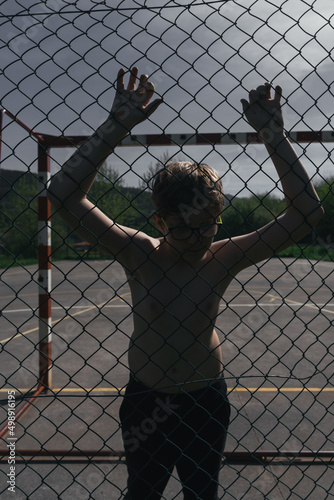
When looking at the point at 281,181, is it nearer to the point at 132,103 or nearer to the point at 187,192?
the point at 187,192

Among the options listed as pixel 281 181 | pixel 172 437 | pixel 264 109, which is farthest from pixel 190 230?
pixel 172 437

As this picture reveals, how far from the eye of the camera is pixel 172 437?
5.12 ft

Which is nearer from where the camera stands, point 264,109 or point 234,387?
point 264,109

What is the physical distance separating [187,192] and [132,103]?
0.35m

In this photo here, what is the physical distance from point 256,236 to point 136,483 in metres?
1.05

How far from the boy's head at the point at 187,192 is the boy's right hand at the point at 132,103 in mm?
227

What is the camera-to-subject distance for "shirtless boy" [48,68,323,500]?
1.47 meters

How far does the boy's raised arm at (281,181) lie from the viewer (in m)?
1.47

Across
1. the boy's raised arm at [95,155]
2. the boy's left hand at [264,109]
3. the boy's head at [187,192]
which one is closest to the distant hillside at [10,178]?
the boy's raised arm at [95,155]

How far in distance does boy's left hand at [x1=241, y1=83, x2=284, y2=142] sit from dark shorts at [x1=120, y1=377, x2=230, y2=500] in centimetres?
100

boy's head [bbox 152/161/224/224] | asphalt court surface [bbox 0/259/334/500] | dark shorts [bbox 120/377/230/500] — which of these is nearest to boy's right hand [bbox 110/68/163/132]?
boy's head [bbox 152/161/224/224]

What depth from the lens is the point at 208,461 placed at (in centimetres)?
162

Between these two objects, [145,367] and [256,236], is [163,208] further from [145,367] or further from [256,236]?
[145,367]

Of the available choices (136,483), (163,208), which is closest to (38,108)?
(163,208)
